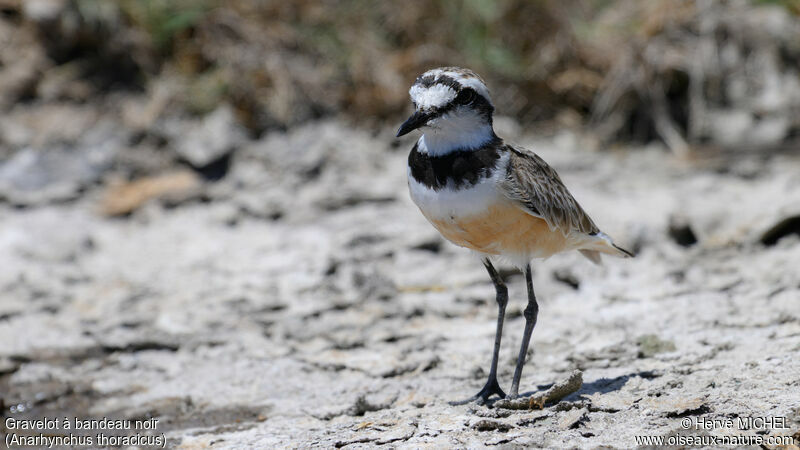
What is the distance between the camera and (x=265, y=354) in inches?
199

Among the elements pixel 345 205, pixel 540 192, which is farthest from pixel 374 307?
pixel 540 192

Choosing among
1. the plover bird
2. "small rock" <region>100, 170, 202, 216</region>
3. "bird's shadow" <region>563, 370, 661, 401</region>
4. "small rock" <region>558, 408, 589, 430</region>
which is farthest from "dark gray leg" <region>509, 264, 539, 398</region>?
"small rock" <region>100, 170, 202, 216</region>

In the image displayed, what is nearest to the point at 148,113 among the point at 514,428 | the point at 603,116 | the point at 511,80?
the point at 511,80

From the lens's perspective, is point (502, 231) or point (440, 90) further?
point (502, 231)

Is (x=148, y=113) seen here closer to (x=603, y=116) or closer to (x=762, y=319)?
(x=603, y=116)

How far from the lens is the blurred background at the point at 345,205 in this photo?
460 centimetres

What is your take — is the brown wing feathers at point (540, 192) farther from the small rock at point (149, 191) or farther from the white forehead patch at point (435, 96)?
the small rock at point (149, 191)

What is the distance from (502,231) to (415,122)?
0.65 meters

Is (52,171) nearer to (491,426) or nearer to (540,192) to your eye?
(540,192)

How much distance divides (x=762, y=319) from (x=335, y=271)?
110 inches

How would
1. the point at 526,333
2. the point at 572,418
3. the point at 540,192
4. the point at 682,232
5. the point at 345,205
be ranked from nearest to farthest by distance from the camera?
the point at 572,418 < the point at 540,192 < the point at 526,333 < the point at 682,232 < the point at 345,205

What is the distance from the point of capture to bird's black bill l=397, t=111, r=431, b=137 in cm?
365

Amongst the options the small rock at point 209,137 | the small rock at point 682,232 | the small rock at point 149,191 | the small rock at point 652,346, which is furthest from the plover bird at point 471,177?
the small rock at point 209,137

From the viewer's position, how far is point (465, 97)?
3.77 meters
